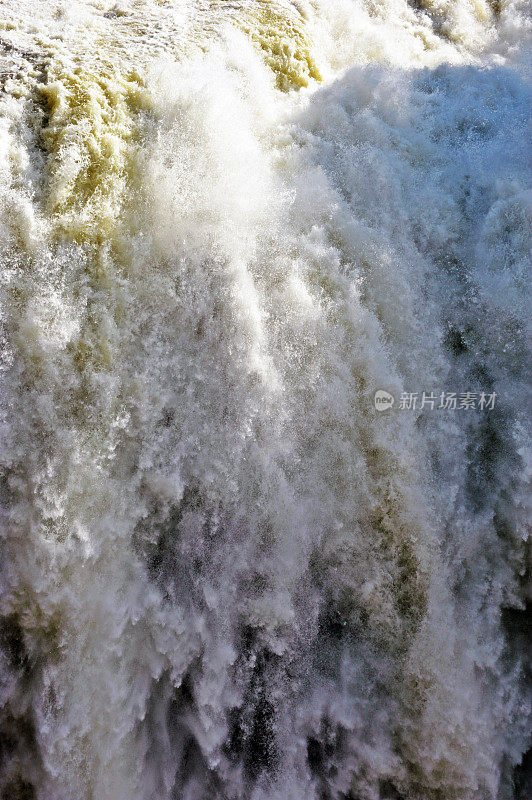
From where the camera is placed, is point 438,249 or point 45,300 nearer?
point 45,300

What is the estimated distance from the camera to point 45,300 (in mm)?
2367

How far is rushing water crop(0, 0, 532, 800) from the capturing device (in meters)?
2.30

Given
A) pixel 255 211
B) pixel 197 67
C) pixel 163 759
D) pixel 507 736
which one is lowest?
pixel 163 759

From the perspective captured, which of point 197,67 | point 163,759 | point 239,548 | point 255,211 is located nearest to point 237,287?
point 255,211

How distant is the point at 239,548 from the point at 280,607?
0.30 metres

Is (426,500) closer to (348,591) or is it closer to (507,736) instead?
(348,591)

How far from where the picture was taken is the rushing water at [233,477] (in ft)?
7.55

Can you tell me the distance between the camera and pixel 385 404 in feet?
8.45

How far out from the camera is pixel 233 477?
2395 millimetres

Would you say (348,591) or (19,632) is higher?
(348,591)

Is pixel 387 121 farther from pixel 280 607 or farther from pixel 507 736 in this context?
pixel 507 736

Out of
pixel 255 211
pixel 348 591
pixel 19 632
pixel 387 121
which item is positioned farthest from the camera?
pixel 387 121

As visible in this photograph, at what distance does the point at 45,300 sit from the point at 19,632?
1383mm

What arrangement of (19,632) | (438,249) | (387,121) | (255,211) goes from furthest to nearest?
(387,121) < (438,249) < (255,211) < (19,632)
